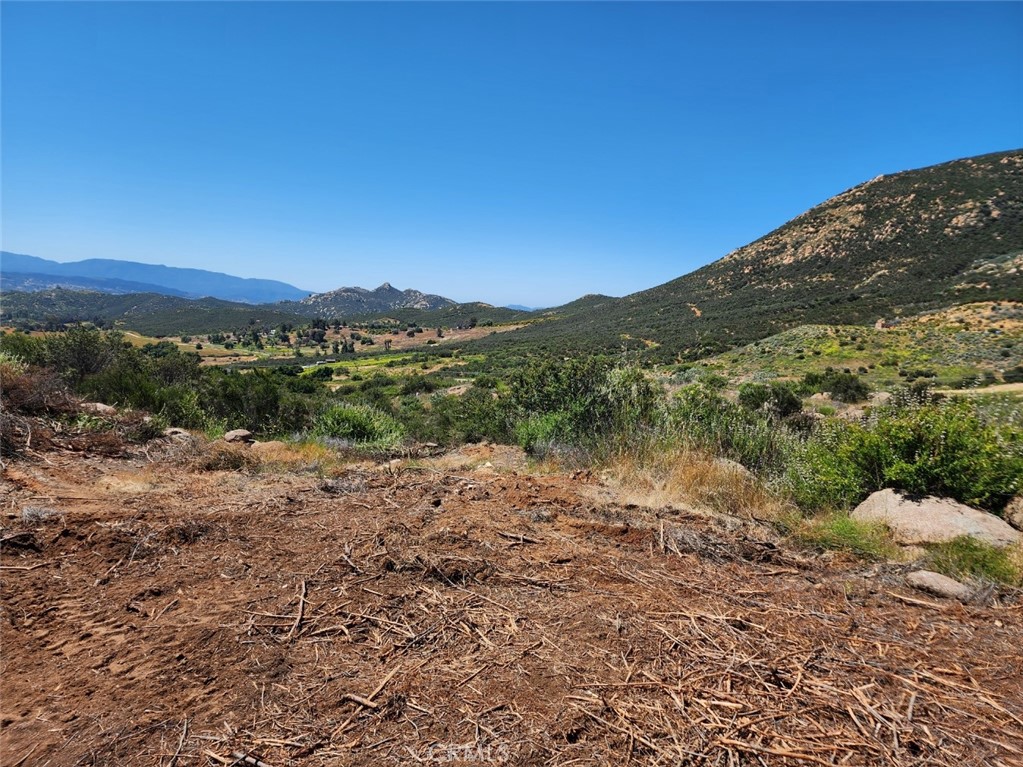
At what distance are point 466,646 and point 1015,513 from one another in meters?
4.75

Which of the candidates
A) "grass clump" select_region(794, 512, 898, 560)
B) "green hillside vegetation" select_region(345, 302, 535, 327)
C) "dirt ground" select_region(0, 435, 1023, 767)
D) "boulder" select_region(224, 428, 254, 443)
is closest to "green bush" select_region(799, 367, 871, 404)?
"grass clump" select_region(794, 512, 898, 560)

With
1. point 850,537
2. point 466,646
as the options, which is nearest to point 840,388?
point 850,537

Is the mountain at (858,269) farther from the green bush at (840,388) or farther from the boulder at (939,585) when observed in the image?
the boulder at (939,585)

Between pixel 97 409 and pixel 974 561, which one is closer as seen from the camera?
pixel 974 561

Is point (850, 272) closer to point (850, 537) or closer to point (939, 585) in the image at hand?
point (850, 537)

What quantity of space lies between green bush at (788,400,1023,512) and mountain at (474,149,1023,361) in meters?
30.5

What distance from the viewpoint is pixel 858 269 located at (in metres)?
56.9

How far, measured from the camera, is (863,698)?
78.2 inches

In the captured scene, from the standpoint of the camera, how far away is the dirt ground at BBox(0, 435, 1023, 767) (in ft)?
5.76

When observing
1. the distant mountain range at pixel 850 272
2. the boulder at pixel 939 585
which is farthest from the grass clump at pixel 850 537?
the distant mountain range at pixel 850 272

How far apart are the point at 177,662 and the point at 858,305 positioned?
191ft

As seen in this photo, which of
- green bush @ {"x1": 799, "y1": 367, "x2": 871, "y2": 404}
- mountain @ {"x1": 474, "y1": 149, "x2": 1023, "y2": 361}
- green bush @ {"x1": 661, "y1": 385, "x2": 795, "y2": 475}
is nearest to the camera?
green bush @ {"x1": 661, "y1": 385, "x2": 795, "y2": 475}

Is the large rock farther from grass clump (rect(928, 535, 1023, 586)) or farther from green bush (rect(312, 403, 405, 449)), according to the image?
green bush (rect(312, 403, 405, 449))

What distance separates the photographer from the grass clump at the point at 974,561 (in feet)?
10.0
